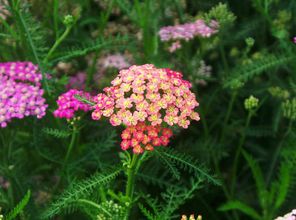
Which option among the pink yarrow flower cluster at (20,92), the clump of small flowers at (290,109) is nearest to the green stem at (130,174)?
the pink yarrow flower cluster at (20,92)

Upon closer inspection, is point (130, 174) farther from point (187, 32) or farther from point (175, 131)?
point (187, 32)

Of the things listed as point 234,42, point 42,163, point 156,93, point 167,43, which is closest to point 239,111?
point 234,42

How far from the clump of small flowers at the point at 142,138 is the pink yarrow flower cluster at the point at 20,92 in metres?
0.82

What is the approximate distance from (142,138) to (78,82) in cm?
158

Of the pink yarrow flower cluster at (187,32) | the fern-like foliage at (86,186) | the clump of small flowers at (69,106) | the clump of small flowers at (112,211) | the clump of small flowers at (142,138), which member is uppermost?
the pink yarrow flower cluster at (187,32)

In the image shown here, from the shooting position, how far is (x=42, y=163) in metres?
3.53

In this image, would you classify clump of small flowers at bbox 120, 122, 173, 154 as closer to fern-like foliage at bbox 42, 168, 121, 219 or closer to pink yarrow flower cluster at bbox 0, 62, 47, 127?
fern-like foliage at bbox 42, 168, 121, 219

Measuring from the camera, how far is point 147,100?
7.42 ft

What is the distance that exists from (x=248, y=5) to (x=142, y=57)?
1.15 m

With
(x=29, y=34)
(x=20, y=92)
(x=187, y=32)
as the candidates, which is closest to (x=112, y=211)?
(x=20, y=92)

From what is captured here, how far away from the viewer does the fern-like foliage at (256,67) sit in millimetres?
3145

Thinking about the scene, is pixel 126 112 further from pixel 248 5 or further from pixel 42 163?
pixel 248 5

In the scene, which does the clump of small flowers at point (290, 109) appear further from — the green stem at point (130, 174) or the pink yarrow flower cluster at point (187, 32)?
the green stem at point (130, 174)

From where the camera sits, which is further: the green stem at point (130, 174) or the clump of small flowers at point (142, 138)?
the green stem at point (130, 174)
